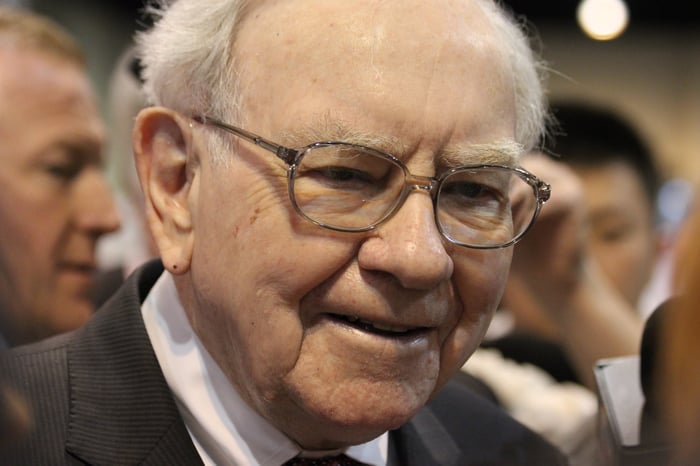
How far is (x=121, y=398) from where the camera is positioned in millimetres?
1533

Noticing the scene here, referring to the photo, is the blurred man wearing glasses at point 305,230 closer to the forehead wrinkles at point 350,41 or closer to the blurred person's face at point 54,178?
the forehead wrinkles at point 350,41

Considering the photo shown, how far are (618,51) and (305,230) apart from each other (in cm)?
463

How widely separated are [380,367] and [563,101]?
8.47 ft

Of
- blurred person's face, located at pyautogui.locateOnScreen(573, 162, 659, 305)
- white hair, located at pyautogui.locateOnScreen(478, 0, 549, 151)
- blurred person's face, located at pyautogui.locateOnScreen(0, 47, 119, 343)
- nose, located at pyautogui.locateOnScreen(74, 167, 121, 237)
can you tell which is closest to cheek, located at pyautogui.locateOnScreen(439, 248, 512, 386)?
white hair, located at pyautogui.locateOnScreen(478, 0, 549, 151)

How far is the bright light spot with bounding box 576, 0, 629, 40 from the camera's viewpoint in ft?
13.0

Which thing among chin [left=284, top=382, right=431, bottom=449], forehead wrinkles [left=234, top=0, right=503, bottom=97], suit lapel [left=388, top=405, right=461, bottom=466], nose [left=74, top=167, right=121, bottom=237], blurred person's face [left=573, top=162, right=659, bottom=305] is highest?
forehead wrinkles [left=234, top=0, right=503, bottom=97]

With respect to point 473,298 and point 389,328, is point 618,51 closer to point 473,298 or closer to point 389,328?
point 473,298

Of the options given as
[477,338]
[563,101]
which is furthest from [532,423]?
[563,101]

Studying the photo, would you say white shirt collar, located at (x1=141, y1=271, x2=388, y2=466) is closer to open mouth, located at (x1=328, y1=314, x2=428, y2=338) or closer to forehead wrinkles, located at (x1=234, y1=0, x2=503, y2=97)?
open mouth, located at (x1=328, y1=314, x2=428, y2=338)

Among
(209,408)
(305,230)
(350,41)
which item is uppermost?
(350,41)

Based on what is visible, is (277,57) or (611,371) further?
(611,371)

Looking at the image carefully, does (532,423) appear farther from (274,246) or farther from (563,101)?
(563,101)

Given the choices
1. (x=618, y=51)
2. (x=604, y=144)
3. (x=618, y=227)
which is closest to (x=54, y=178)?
(x=618, y=227)

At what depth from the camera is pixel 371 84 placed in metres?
1.39
